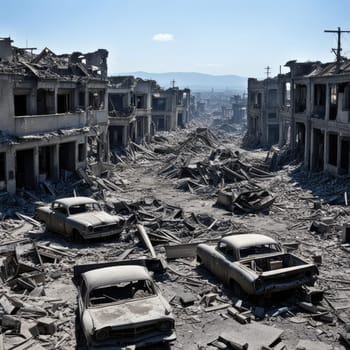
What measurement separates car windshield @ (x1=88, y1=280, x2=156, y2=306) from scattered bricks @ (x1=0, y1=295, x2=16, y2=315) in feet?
6.57

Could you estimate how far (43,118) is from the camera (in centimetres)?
2738

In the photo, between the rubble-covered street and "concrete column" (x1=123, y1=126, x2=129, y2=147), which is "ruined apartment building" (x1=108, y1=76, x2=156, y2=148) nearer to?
"concrete column" (x1=123, y1=126, x2=129, y2=147)

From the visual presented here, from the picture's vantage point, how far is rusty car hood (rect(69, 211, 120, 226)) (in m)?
17.7

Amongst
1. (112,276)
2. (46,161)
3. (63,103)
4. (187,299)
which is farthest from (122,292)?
(63,103)

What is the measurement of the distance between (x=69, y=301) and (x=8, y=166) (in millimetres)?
13398

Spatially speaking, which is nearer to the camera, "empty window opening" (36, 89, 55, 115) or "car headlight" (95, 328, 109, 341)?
"car headlight" (95, 328, 109, 341)

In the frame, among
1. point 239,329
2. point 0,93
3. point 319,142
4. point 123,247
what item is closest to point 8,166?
point 0,93

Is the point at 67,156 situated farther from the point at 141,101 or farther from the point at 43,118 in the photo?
the point at 141,101

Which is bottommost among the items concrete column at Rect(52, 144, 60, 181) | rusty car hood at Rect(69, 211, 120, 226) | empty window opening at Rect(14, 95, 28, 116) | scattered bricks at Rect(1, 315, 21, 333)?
scattered bricks at Rect(1, 315, 21, 333)

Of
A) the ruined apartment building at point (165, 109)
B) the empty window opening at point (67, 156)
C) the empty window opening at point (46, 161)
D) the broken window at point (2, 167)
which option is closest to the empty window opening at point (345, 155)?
the empty window opening at point (67, 156)

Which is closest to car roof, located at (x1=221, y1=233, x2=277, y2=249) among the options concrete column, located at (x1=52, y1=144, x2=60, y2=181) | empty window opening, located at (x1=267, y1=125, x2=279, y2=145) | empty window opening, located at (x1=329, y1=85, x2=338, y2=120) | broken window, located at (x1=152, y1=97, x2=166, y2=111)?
concrete column, located at (x1=52, y1=144, x2=60, y2=181)

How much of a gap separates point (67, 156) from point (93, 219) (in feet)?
45.8

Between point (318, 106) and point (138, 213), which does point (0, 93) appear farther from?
point (318, 106)

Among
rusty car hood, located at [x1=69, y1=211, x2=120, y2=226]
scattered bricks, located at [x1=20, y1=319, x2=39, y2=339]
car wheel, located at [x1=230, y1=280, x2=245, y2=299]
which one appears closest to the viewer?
scattered bricks, located at [x1=20, y1=319, x2=39, y2=339]
